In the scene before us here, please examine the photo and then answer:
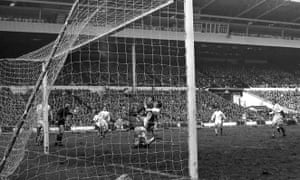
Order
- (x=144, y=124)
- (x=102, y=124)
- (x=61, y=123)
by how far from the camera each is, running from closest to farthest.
Answer: (x=144, y=124) → (x=61, y=123) → (x=102, y=124)

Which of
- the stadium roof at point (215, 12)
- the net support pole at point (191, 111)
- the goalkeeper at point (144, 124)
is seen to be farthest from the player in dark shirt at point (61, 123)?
the stadium roof at point (215, 12)

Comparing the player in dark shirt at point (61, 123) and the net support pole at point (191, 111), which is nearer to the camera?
the net support pole at point (191, 111)

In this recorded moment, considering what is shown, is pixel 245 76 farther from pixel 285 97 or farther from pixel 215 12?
pixel 215 12

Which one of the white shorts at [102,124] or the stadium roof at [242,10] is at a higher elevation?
the stadium roof at [242,10]

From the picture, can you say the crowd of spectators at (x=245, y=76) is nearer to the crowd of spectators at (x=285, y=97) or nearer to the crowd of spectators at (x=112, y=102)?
the crowd of spectators at (x=285, y=97)

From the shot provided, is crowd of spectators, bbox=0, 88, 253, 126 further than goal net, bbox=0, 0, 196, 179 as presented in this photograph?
Yes

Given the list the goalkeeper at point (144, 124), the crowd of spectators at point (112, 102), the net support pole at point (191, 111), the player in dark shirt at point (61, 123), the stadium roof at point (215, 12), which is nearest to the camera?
the net support pole at point (191, 111)

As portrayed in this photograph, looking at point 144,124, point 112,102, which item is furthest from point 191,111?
point 112,102

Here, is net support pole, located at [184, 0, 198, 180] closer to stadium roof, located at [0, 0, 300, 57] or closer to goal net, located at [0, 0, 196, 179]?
goal net, located at [0, 0, 196, 179]

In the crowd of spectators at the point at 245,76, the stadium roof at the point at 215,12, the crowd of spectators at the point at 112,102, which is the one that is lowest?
the crowd of spectators at the point at 112,102

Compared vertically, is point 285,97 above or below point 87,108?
above

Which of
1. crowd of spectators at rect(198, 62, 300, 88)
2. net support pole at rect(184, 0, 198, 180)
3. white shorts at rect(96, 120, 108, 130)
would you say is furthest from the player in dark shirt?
crowd of spectators at rect(198, 62, 300, 88)

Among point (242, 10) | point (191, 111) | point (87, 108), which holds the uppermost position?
point (242, 10)

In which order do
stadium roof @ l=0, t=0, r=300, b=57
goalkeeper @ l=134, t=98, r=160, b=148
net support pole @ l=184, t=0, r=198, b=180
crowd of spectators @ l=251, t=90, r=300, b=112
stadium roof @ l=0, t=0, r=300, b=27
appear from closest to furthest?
net support pole @ l=184, t=0, r=198, b=180 < goalkeeper @ l=134, t=98, r=160, b=148 < stadium roof @ l=0, t=0, r=300, b=57 < stadium roof @ l=0, t=0, r=300, b=27 < crowd of spectators @ l=251, t=90, r=300, b=112
